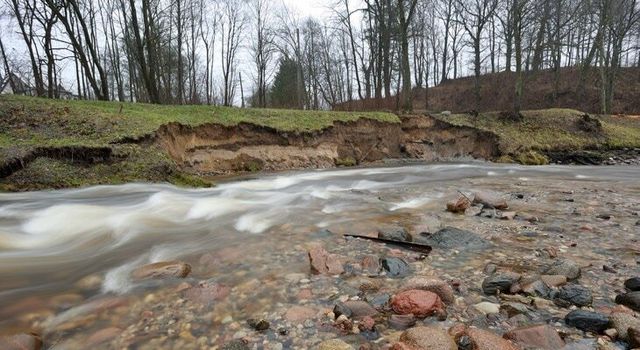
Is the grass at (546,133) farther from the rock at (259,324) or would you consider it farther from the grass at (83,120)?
the rock at (259,324)

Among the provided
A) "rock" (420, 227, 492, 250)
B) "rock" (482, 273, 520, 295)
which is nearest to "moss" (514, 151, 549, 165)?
"rock" (420, 227, 492, 250)

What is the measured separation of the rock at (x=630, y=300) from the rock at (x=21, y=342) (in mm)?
3641


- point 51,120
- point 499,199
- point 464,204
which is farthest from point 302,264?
point 51,120

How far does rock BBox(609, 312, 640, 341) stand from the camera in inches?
79.8

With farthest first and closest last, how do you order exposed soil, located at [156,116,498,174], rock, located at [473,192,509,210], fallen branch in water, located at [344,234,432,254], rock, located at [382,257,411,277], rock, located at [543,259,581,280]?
exposed soil, located at [156,116,498,174] < rock, located at [473,192,509,210] < fallen branch in water, located at [344,234,432,254] < rock, located at [382,257,411,277] < rock, located at [543,259,581,280]

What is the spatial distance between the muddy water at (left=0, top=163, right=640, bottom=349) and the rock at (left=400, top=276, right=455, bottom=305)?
0.11 metres

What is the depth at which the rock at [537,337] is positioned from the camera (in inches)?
78.5

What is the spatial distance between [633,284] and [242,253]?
3253 millimetres

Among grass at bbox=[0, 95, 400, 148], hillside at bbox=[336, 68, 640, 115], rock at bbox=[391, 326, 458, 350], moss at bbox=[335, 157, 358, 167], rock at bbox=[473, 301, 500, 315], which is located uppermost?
hillside at bbox=[336, 68, 640, 115]

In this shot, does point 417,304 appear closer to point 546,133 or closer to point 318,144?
point 318,144

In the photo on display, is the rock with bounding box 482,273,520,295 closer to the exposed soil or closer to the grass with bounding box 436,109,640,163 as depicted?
the exposed soil

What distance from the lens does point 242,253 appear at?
12.6 ft

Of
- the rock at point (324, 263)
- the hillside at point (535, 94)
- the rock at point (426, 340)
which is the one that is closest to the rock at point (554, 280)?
the rock at point (426, 340)

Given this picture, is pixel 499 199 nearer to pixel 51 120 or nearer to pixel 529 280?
pixel 529 280
